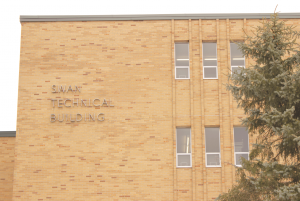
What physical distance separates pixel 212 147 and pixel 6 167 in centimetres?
1014

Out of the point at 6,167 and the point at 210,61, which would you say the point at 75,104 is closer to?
the point at 6,167

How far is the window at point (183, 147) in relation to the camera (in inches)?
689

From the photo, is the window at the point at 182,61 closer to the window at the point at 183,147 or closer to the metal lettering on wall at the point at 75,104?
the window at the point at 183,147

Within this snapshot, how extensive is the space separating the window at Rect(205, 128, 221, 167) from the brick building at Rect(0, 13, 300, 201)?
0.14ft

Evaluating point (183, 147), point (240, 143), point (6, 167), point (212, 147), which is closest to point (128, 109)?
point (183, 147)

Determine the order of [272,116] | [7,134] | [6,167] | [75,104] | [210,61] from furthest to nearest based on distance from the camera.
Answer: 1. [7,134]
2. [6,167]
3. [210,61]
4. [75,104]
5. [272,116]

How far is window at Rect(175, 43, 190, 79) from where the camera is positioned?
18.4 meters

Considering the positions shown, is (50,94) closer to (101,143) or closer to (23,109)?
(23,109)

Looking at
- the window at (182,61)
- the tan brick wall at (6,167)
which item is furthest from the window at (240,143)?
the tan brick wall at (6,167)

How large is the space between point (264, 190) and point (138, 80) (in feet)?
30.5

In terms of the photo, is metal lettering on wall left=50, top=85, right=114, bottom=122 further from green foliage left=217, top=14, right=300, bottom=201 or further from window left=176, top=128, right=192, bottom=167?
green foliage left=217, top=14, right=300, bottom=201

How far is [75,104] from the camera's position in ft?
58.6

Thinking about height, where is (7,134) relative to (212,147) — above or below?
above

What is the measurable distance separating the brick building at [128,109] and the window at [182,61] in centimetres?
5
